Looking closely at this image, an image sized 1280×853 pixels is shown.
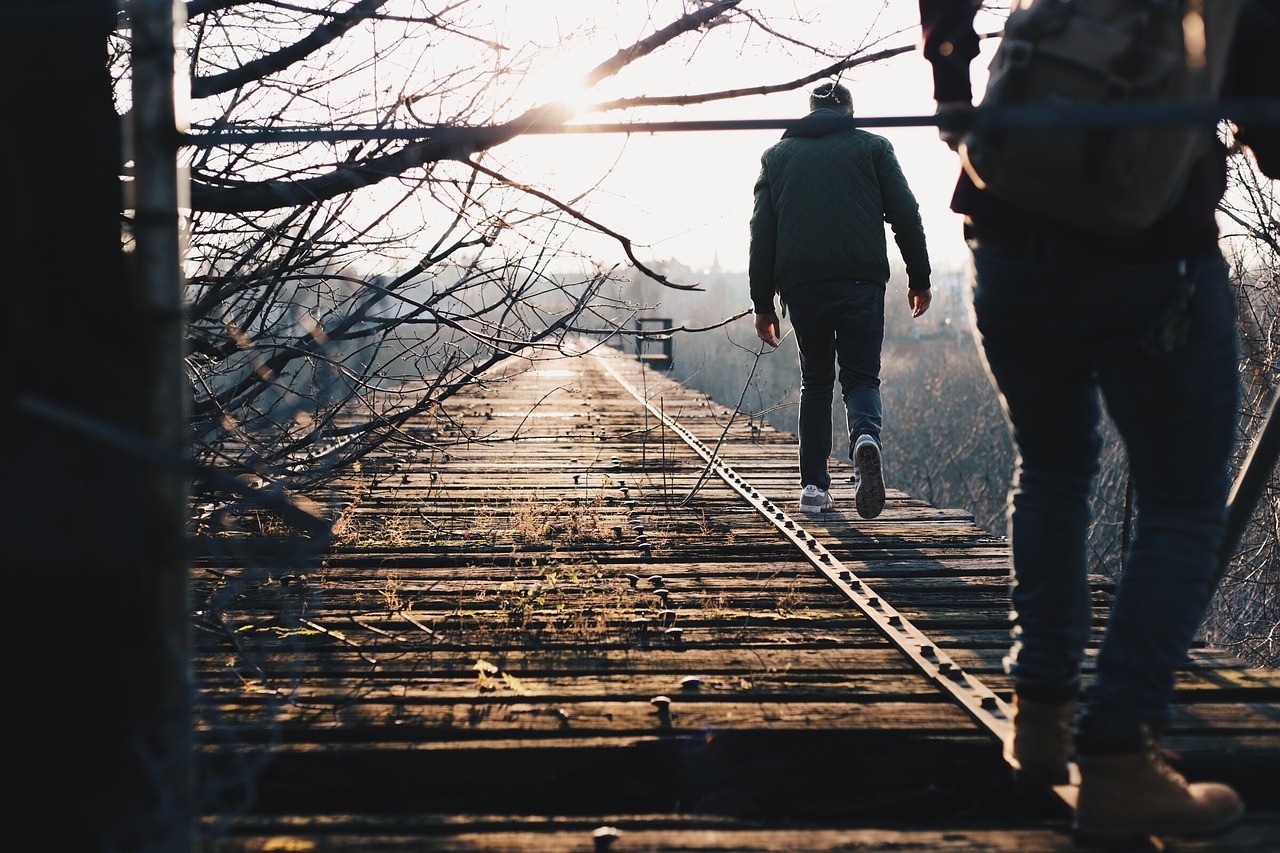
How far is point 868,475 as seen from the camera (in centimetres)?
499

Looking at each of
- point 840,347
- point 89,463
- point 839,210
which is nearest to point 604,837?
point 89,463

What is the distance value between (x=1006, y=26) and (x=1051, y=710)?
132cm

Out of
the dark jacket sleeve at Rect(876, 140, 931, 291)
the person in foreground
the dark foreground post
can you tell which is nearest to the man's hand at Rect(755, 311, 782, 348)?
the dark jacket sleeve at Rect(876, 140, 931, 291)

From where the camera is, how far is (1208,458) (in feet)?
6.35

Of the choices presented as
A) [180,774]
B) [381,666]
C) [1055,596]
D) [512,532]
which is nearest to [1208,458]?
[1055,596]

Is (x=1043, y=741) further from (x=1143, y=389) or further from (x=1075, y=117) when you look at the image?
(x=1075, y=117)

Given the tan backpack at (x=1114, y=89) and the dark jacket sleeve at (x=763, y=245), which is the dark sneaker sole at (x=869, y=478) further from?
the tan backpack at (x=1114, y=89)

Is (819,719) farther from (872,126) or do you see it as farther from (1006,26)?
(1006,26)

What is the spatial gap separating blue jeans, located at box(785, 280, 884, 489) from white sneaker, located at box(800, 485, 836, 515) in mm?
225

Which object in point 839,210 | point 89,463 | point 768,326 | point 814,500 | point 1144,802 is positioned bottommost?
point 1144,802

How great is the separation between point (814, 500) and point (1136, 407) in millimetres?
3526

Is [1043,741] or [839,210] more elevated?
[839,210]

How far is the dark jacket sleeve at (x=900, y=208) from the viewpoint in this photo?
515cm

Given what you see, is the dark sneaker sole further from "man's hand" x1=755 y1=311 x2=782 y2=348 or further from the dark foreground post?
the dark foreground post
